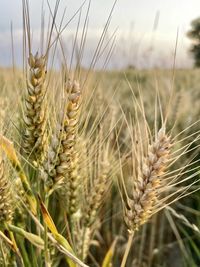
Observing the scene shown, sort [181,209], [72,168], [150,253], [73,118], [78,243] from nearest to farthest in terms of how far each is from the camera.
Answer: [73,118], [72,168], [78,243], [150,253], [181,209]

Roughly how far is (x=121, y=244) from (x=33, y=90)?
156 centimetres

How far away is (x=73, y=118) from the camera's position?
93 cm

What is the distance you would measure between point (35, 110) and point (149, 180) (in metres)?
0.25

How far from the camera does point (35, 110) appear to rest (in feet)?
3.14

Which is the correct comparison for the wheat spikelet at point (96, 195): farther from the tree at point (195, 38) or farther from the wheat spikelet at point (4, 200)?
the tree at point (195, 38)

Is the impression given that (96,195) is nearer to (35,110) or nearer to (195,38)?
(35,110)

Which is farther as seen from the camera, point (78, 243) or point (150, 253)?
point (150, 253)

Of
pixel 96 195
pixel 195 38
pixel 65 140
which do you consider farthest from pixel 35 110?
pixel 195 38

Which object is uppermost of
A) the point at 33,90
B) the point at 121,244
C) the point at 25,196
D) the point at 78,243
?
the point at 33,90

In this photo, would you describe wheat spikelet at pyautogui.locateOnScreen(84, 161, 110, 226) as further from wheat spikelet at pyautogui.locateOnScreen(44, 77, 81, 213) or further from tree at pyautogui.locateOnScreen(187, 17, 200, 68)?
tree at pyautogui.locateOnScreen(187, 17, 200, 68)

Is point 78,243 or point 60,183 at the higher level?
point 60,183

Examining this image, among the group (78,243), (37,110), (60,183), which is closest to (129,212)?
(60,183)

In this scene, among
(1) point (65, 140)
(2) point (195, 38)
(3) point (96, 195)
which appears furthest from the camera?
(2) point (195, 38)

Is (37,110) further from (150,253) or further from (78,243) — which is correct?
(150,253)
